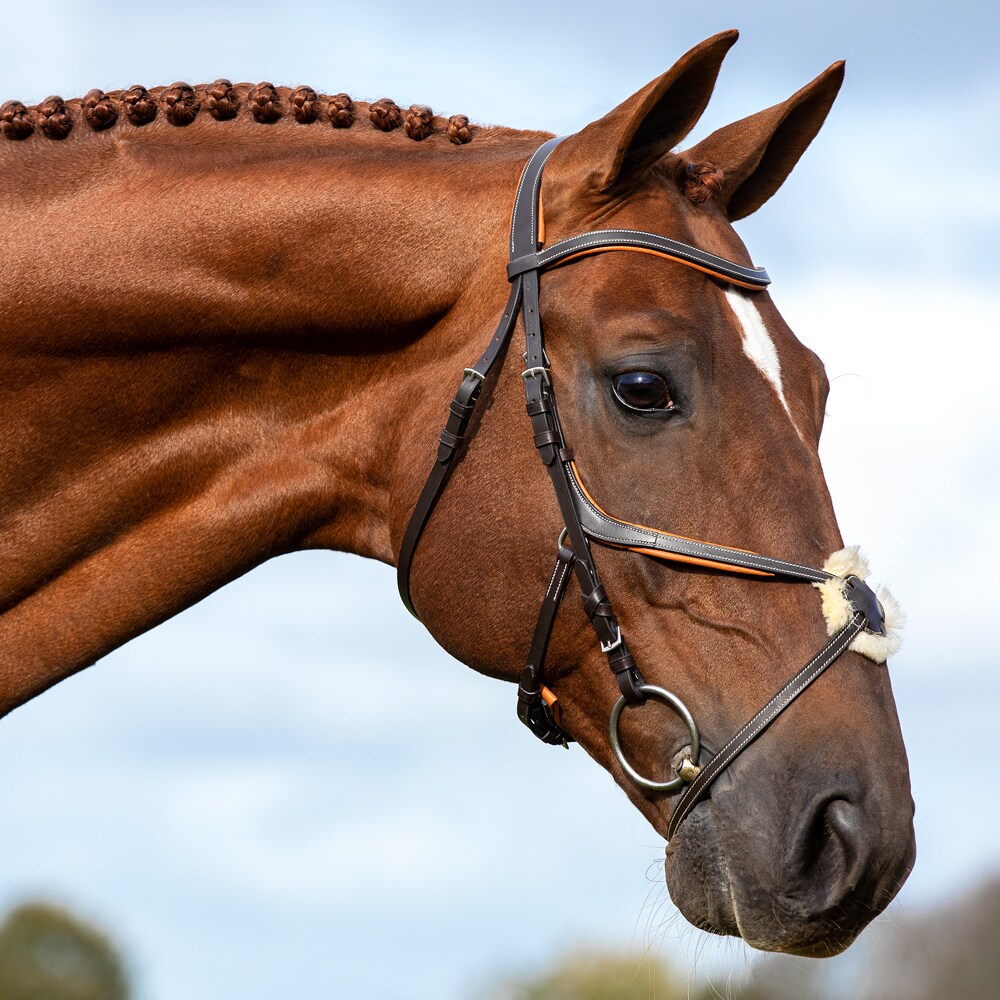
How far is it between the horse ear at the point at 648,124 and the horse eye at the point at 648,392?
834mm

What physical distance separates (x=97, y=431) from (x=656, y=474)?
7.06ft

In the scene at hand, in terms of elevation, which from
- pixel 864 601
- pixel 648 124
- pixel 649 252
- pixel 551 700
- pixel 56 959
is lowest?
pixel 551 700

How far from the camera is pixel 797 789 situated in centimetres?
430

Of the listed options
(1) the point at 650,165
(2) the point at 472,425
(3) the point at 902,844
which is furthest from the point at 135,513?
(3) the point at 902,844

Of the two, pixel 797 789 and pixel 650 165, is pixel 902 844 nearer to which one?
pixel 797 789

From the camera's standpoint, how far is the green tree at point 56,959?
27656 millimetres

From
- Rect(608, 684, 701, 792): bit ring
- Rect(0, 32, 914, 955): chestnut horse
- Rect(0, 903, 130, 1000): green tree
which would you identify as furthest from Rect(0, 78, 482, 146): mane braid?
Rect(0, 903, 130, 1000): green tree

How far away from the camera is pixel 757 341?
15.9 feet

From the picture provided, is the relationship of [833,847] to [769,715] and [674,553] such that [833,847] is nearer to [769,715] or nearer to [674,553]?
[769,715]

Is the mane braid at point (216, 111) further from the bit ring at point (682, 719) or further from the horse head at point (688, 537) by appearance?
the bit ring at point (682, 719)

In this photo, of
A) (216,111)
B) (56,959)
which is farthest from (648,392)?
(56,959)

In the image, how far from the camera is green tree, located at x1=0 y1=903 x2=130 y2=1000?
90.7 ft

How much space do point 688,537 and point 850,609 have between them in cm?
59

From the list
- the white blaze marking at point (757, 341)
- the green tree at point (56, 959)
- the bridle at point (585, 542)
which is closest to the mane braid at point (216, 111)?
the bridle at point (585, 542)
